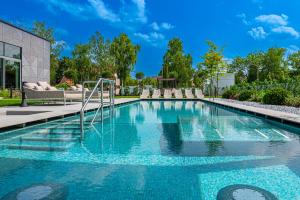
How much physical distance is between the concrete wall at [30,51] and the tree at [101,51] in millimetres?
11261

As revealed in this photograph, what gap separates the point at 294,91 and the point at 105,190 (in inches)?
565

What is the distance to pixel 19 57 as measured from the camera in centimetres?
2175

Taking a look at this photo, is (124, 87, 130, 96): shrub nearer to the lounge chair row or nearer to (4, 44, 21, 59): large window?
the lounge chair row

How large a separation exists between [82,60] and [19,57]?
1774 centimetres

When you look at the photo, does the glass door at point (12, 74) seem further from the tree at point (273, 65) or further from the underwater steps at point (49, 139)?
the tree at point (273, 65)

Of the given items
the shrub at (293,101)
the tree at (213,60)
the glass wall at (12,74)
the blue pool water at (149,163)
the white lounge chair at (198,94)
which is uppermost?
the tree at (213,60)

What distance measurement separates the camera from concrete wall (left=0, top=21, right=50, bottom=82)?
20297 millimetres

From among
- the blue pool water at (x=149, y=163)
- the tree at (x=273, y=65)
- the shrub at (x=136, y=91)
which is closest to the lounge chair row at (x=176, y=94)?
the shrub at (x=136, y=91)

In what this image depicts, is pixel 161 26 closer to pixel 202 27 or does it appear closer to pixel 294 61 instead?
pixel 202 27

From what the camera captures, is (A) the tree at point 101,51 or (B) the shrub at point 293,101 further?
(A) the tree at point 101,51

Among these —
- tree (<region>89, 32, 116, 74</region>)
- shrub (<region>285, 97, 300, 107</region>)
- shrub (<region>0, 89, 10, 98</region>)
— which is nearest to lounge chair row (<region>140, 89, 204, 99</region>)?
tree (<region>89, 32, 116, 74</region>)

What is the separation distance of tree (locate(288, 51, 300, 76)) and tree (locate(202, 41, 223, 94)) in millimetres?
36696

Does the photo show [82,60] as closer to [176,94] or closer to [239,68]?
[176,94]

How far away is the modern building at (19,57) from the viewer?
66.2 feet
